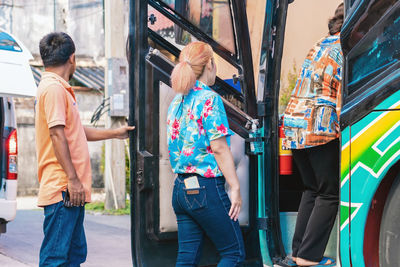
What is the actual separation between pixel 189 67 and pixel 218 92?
2.43 ft

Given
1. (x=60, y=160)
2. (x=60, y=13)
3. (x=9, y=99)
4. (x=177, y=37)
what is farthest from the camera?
(x=60, y=13)

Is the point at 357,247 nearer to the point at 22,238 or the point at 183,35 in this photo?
the point at 183,35

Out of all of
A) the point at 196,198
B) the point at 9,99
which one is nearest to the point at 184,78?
the point at 196,198

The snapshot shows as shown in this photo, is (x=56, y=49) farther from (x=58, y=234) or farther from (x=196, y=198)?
(x=196, y=198)

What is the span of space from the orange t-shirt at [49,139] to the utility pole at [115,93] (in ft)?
22.1

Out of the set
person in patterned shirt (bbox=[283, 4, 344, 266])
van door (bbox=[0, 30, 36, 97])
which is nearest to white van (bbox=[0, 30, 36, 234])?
van door (bbox=[0, 30, 36, 97])

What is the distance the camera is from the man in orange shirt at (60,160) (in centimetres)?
395

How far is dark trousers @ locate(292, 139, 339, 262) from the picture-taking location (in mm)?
4613

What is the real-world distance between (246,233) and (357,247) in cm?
116

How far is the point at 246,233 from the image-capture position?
4.56 metres

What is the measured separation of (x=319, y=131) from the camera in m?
4.56

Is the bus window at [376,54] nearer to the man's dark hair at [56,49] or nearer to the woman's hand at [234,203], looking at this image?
the woman's hand at [234,203]

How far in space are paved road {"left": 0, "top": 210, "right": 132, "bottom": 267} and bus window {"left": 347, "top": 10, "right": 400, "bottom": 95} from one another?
3703mm

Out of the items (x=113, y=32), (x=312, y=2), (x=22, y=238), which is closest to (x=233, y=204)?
(x=312, y=2)
